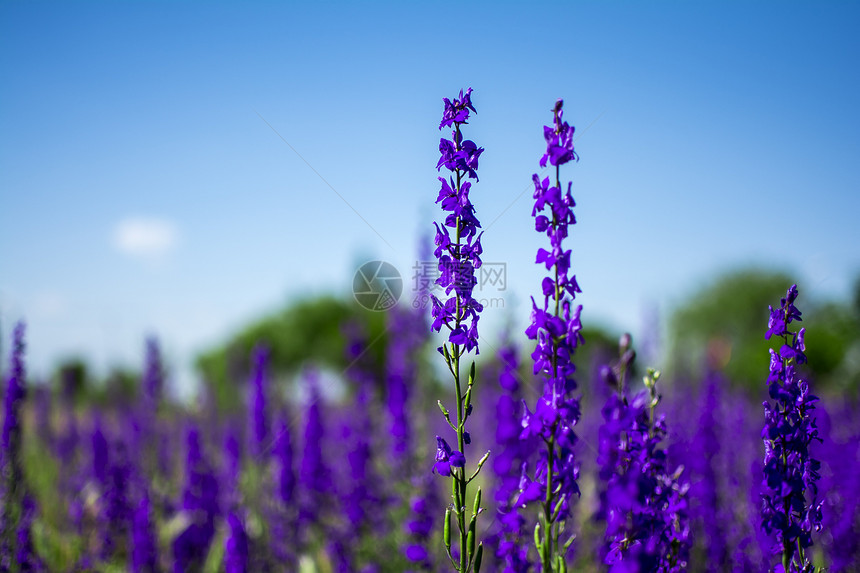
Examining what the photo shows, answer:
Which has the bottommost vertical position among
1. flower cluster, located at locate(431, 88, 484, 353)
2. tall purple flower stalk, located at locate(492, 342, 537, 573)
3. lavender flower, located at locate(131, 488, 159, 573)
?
lavender flower, located at locate(131, 488, 159, 573)

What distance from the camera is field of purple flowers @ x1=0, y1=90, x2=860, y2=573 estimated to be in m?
2.25

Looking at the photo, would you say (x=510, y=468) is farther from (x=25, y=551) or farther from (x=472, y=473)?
(x=25, y=551)

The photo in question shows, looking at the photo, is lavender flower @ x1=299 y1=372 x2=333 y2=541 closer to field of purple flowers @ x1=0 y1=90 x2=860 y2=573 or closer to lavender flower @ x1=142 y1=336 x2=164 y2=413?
field of purple flowers @ x1=0 y1=90 x2=860 y2=573

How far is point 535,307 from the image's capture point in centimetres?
219

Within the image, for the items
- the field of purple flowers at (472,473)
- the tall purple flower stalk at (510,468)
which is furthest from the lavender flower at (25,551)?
the tall purple flower stalk at (510,468)

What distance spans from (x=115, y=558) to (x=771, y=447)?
6285mm

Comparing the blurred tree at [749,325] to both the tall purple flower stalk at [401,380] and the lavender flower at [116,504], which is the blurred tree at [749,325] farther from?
the lavender flower at [116,504]

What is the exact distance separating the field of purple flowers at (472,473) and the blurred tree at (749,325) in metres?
12.8

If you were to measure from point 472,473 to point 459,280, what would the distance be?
128 cm

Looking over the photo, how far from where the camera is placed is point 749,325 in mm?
32406

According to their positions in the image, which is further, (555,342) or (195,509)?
(195,509)

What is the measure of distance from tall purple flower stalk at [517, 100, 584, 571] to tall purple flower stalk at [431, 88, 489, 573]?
0.26 metres

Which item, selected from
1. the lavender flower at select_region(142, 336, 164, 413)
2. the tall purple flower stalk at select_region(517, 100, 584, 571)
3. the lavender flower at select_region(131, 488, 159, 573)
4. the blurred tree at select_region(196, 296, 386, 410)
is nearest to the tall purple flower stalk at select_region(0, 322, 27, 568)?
the lavender flower at select_region(131, 488, 159, 573)

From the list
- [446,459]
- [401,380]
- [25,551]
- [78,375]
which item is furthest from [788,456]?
[78,375]
